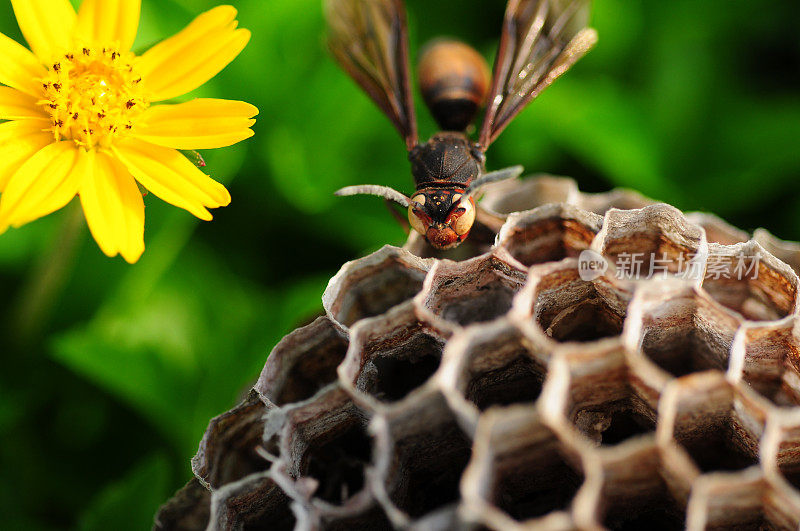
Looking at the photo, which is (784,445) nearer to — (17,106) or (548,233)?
(548,233)

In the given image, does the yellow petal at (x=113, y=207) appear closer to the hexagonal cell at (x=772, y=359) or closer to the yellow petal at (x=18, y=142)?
the yellow petal at (x=18, y=142)

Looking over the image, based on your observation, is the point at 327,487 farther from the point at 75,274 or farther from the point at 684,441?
the point at 75,274

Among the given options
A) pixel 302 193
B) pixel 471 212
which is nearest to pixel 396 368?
pixel 471 212

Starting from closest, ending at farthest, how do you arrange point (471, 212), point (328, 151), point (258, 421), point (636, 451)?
point (636, 451), point (258, 421), point (471, 212), point (328, 151)

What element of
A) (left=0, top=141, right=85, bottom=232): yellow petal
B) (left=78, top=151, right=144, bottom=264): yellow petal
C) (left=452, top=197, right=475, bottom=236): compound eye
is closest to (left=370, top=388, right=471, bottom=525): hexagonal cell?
(left=452, top=197, right=475, bottom=236): compound eye

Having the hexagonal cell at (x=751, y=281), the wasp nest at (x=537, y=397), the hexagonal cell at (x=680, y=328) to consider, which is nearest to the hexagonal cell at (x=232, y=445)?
the wasp nest at (x=537, y=397)

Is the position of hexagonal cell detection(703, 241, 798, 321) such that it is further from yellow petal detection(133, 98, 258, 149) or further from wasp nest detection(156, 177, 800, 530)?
yellow petal detection(133, 98, 258, 149)
